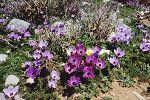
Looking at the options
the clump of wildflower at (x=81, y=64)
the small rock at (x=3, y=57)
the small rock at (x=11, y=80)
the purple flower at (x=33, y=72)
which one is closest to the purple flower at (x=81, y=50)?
the clump of wildflower at (x=81, y=64)

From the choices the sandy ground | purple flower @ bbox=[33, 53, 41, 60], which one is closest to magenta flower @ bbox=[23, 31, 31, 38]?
purple flower @ bbox=[33, 53, 41, 60]

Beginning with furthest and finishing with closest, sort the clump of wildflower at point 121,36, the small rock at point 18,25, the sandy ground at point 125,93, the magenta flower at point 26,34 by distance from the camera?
the small rock at point 18,25 → the magenta flower at point 26,34 → the clump of wildflower at point 121,36 → the sandy ground at point 125,93

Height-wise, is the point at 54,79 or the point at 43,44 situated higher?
the point at 43,44

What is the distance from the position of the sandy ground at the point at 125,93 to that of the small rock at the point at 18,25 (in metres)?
2.09

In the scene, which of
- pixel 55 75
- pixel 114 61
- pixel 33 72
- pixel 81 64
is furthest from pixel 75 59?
pixel 114 61

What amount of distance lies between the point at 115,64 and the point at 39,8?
2389 millimetres

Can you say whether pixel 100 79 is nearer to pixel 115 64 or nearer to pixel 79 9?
pixel 115 64

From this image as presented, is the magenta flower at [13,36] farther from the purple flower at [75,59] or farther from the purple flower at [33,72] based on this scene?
the purple flower at [75,59]

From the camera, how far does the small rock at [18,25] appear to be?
6.25 metres

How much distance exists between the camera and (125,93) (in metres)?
5.03

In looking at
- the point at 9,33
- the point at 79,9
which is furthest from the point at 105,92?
the point at 79,9

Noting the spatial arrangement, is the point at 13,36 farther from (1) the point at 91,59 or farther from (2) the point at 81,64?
(1) the point at 91,59

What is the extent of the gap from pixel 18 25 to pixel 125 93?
2.48 meters

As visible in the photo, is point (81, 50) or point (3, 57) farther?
point (3, 57)
